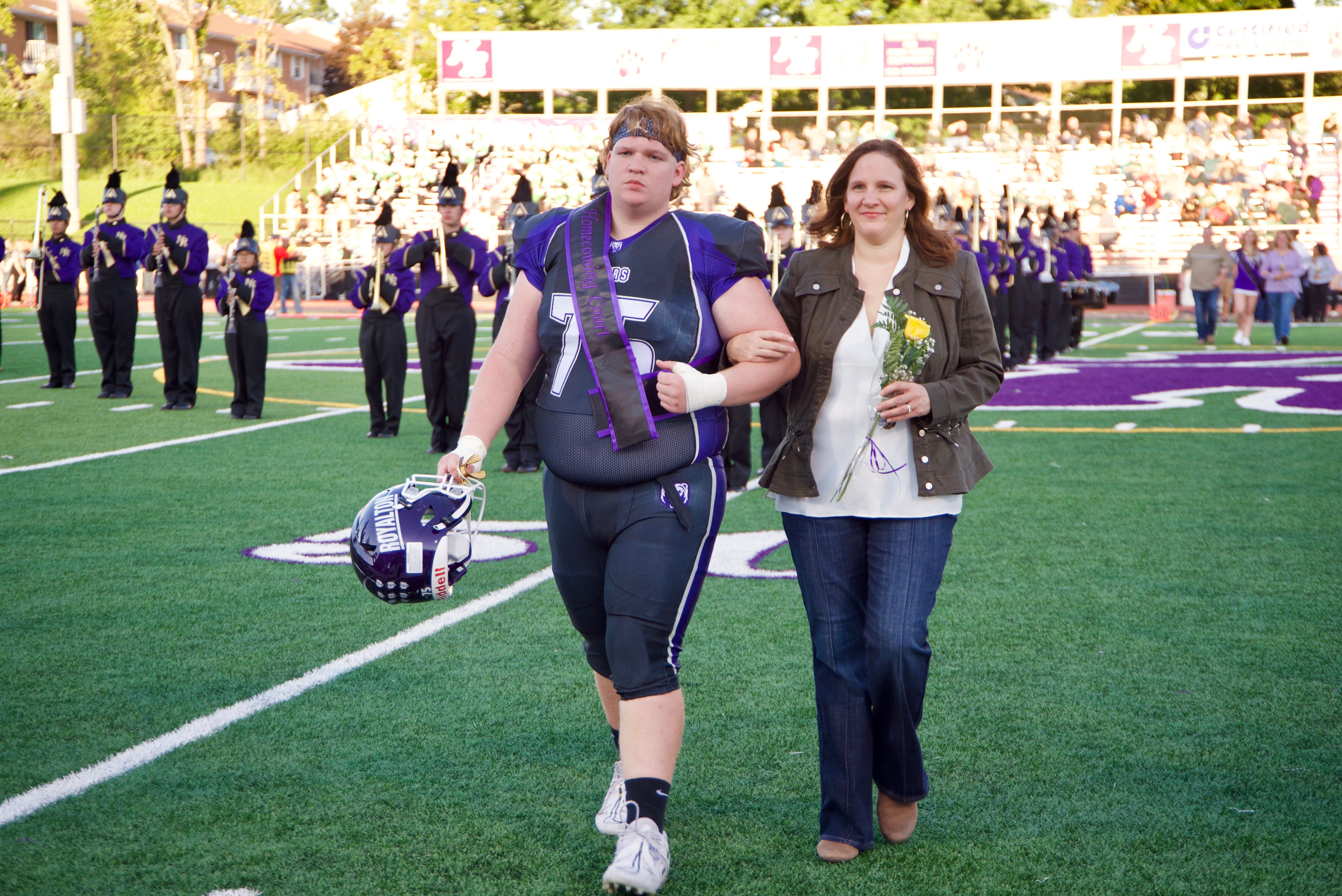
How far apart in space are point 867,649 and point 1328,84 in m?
41.0

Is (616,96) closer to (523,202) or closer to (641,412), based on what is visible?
(523,202)

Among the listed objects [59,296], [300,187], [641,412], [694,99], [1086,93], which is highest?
[694,99]

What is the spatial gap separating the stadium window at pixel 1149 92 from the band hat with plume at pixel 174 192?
1266 inches

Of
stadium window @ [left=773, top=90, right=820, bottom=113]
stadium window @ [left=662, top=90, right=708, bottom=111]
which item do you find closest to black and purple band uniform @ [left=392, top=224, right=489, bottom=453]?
stadium window @ [left=662, top=90, right=708, bottom=111]

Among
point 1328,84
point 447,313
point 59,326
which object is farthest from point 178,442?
point 1328,84

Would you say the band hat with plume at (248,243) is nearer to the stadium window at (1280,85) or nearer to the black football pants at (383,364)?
the black football pants at (383,364)

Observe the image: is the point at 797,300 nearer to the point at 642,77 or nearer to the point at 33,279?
the point at 33,279

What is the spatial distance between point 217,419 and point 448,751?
8.89 metres

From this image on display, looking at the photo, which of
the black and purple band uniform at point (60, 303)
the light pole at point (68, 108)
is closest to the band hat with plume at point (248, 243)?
the black and purple band uniform at point (60, 303)

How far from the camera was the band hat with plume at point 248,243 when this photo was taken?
12.3 meters

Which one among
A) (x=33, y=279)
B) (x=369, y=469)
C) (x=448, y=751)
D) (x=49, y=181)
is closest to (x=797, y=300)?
(x=448, y=751)

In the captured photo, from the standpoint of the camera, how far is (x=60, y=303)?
572 inches

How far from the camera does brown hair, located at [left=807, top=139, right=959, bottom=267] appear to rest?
3.38 meters

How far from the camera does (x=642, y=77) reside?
40.2 metres
